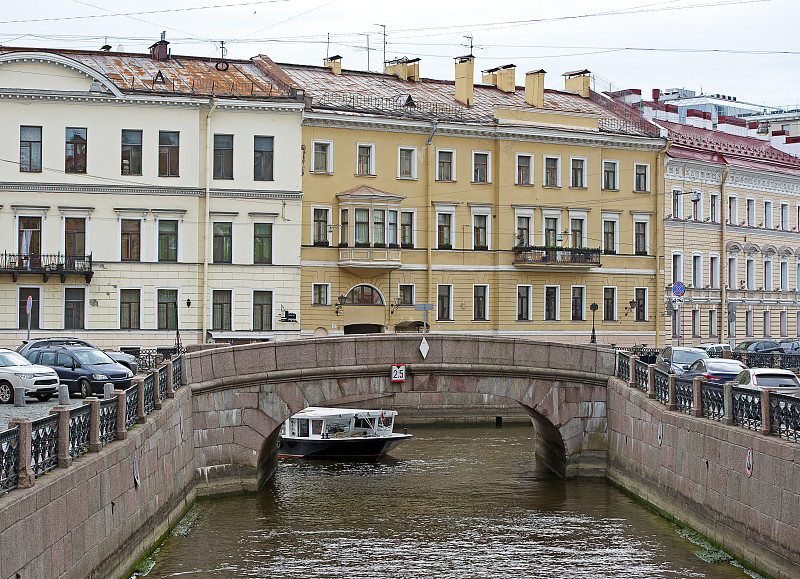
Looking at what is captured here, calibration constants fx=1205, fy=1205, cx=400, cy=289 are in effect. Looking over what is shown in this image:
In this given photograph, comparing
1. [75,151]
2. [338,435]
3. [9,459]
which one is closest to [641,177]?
[338,435]

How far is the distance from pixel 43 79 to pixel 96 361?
15975mm

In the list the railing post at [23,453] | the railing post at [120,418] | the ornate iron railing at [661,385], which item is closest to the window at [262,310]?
the ornate iron railing at [661,385]

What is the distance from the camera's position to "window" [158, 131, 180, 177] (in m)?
42.2

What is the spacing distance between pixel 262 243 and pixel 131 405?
2481cm

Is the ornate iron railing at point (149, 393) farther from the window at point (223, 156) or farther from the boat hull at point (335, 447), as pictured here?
the window at point (223, 156)

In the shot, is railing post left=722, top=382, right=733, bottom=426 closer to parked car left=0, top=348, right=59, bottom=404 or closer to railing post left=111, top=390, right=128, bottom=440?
railing post left=111, top=390, right=128, bottom=440

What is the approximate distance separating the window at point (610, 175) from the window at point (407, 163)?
8.97 metres

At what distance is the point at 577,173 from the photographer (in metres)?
50.1

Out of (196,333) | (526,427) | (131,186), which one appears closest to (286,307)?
(196,333)

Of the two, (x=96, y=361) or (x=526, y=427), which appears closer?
(x=96, y=361)

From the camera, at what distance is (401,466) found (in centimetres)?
3152

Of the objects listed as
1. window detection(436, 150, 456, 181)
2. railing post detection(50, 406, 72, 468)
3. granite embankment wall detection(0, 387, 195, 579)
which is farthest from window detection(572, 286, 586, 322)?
railing post detection(50, 406, 72, 468)

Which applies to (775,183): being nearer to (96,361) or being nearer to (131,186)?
(131,186)

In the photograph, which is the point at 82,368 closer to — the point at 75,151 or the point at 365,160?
the point at 75,151
